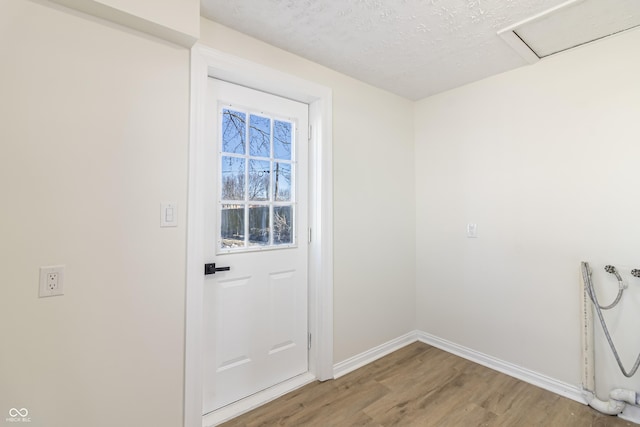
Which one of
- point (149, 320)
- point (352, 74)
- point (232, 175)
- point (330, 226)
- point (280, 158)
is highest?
point (352, 74)

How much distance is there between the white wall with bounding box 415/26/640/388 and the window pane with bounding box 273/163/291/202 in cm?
145

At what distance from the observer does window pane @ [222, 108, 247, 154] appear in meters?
1.88

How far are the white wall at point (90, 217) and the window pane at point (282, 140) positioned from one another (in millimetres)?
676

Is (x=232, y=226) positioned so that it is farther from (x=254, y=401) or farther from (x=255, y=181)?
(x=254, y=401)

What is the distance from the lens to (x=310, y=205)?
7.34ft

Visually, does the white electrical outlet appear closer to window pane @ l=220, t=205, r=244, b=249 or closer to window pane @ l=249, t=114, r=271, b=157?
window pane @ l=220, t=205, r=244, b=249

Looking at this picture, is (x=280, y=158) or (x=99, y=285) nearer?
(x=99, y=285)

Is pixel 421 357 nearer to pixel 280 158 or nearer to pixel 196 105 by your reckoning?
pixel 280 158

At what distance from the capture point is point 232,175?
6.24 ft

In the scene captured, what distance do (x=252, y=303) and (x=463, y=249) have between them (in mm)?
1862

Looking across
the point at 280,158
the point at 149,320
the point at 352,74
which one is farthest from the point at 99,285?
the point at 352,74

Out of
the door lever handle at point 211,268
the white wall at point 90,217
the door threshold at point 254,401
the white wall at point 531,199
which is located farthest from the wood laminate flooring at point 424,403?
the door lever handle at point 211,268

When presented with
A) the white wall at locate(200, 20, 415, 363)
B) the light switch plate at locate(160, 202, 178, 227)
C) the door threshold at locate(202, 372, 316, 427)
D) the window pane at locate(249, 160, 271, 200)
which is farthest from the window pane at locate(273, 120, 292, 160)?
the door threshold at locate(202, 372, 316, 427)

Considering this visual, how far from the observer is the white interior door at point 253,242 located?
181 centimetres
